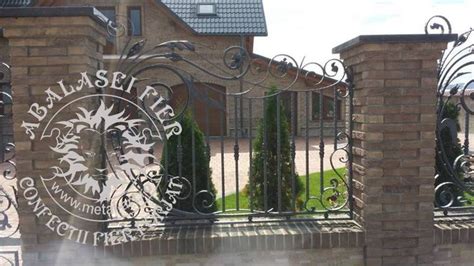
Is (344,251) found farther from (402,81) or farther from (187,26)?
(187,26)

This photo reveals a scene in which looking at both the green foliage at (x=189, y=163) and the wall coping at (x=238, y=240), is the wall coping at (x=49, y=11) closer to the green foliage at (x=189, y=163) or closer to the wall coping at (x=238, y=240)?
the green foliage at (x=189, y=163)

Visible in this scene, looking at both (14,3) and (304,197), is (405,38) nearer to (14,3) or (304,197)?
(304,197)

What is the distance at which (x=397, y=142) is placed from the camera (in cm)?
288

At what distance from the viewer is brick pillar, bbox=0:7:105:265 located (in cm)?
265

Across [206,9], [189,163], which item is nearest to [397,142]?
[189,163]

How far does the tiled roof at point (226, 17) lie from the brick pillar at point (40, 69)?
1201 centimetres

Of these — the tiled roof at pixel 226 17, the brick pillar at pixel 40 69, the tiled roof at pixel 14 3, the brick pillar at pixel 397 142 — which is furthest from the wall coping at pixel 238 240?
the tiled roof at pixel 14 3

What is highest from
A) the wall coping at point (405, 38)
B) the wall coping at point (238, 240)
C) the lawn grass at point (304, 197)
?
the wall coping at point (405, 38)

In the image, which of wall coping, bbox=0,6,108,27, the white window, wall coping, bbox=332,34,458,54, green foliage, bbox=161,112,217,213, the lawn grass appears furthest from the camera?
the white window

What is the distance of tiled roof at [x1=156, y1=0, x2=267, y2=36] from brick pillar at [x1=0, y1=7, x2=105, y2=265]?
1201 centimetres

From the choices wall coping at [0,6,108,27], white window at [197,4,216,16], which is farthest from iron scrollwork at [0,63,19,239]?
white window at [197,4,216,16]

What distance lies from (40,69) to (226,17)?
43.4 feet

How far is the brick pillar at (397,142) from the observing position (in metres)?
2.84

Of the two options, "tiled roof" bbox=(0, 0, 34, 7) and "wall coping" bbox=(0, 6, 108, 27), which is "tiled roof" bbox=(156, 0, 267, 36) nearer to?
"tiled roof" bbox=(0, 0, 34, 7)
